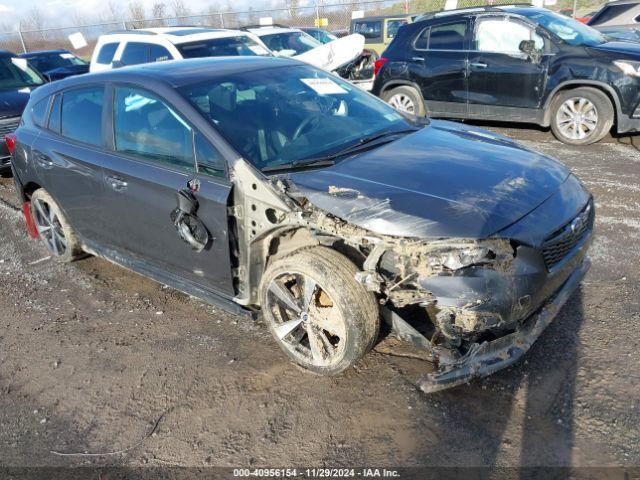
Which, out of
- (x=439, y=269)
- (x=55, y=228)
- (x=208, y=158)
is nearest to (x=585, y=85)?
(x=439, y=269)

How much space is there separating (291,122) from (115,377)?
199 cm

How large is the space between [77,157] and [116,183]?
1.91 ft

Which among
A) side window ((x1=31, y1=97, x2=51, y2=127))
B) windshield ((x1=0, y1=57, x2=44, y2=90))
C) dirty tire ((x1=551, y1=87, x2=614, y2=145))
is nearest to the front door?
dirty tire ((x1=551, y1=87, x2=614, y2=145))

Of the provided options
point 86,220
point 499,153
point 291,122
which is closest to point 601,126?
point 499,153

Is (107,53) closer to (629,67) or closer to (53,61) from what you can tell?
(53,61)

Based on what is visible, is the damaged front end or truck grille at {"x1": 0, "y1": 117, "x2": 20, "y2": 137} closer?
the damaged front end

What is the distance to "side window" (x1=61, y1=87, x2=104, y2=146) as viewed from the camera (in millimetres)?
4004

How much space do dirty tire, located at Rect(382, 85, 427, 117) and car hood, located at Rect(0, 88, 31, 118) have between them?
5.78m

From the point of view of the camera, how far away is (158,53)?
27.5ft

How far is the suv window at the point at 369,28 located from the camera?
18.2 m

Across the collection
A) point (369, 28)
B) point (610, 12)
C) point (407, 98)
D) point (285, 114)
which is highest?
point (610, 12)

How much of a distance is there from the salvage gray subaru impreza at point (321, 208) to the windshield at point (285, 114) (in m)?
0.01

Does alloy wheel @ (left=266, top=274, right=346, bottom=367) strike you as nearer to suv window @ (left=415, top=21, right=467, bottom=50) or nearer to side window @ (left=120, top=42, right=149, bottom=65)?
suv window @ (left=415, top=21, right=467, bottom=50)

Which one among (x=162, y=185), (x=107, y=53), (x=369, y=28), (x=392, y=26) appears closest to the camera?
(x=162, y=185)
